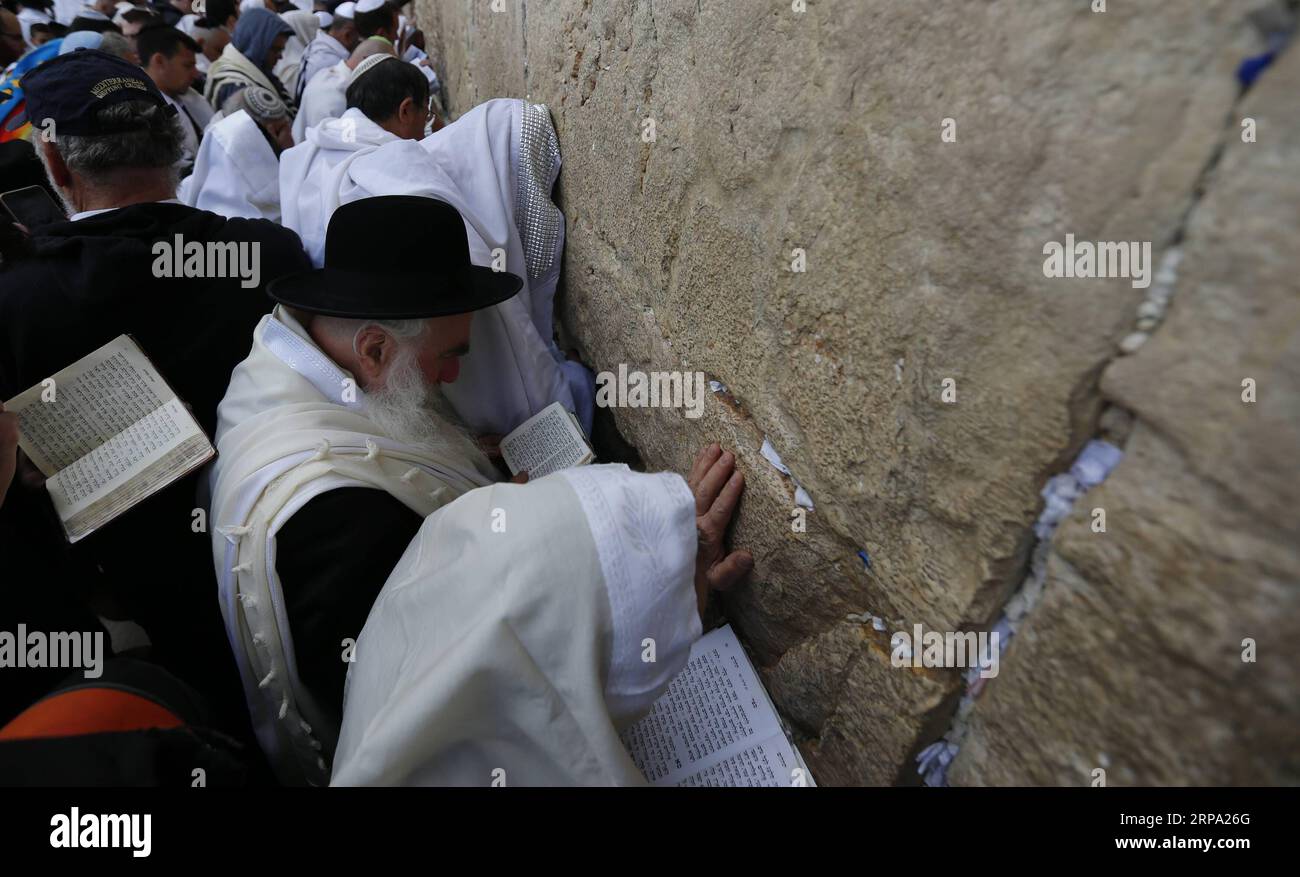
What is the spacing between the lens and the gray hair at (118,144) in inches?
82.4

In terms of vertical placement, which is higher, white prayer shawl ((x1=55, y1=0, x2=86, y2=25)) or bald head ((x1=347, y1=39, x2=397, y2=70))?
white prayer shawl ((x1=55, y1=0, x2=86, y2=25))

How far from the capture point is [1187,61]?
2.08 feet

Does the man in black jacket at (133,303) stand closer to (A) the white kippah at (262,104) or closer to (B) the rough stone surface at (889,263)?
(B) the rough stone surface at (889,263)

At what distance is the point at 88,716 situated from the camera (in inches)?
41.4

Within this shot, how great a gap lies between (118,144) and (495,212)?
1.19 metres

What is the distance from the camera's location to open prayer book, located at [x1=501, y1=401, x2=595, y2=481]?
229 cm

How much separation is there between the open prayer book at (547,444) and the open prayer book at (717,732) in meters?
0.88

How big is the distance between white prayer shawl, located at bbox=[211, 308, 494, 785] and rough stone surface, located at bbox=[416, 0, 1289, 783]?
2.63 feet

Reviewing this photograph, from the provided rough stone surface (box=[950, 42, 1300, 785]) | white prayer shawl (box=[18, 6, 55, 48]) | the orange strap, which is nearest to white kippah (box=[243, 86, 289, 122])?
white prayer shawl (box=[18, 6, 55, 48])

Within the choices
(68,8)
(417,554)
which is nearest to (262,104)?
(417,554)

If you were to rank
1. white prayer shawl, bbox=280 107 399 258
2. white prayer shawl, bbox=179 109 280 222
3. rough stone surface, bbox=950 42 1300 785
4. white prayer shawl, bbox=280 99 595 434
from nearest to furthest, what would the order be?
rough stone surface, bbox=950 42 1300 785
white prayer shawl, bbox=280 99 595 434
white prayer shawl, bbox=280 107 399 258
white prayer shawl, bbox=179 109 280 222

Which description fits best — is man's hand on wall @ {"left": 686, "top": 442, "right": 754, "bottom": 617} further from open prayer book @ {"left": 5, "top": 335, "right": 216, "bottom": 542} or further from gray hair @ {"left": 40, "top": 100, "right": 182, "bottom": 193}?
gray hair @ {"left": 40, "top": 100, "right": 182, "bottom": 193}

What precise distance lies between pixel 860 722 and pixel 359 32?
7.00 m
